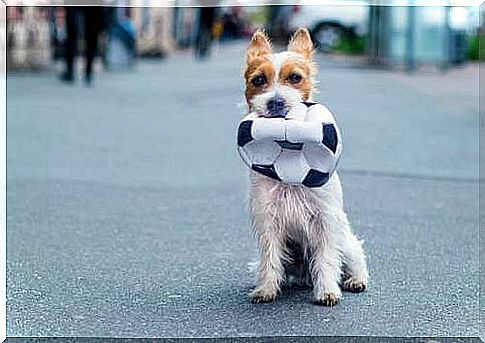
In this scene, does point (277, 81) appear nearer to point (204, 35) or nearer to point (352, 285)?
point (352, 285)

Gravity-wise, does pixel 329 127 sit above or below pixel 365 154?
above

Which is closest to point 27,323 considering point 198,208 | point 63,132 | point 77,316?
point 77,316

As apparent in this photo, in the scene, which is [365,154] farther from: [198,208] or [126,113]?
[126,113]

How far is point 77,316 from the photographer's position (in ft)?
16.9

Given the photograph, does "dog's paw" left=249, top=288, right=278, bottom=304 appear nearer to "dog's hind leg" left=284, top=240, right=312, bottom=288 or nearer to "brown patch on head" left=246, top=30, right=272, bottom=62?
"dog's hind leg" left=284, top=240, right=312, bottom=288

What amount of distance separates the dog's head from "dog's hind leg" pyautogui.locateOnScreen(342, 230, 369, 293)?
937 mm

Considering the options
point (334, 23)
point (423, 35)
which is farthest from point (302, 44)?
point (334, 23)

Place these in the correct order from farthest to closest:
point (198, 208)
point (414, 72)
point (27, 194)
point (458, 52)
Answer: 1. point (458, 52)
2. point (414, 72)
3. point (27, 194)
4. point (198, 208)

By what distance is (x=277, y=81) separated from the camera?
4.84 m

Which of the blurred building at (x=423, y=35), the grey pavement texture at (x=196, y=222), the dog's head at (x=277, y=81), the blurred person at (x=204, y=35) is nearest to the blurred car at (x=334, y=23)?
the blurred person at (x=204, y=35)

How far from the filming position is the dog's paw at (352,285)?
5.54m

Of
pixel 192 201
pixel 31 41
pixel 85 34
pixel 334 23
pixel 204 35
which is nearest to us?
pixel 192 201

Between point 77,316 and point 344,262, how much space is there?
1.39 meters

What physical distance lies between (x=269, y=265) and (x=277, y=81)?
3.17 feet
